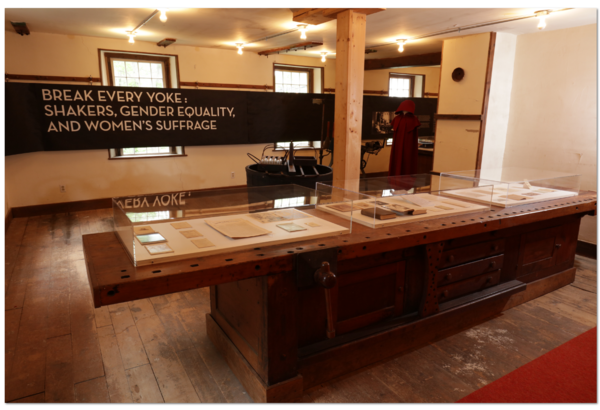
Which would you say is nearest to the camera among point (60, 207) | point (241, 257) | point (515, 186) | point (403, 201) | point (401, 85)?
point (241, 257)

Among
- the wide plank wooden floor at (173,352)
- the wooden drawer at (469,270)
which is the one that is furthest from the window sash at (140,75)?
the wooden drawer at (469,270)

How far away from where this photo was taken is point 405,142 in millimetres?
4926

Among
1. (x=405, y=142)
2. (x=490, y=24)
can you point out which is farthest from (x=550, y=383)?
(x=490, y=24)

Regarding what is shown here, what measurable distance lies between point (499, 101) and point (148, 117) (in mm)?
4753

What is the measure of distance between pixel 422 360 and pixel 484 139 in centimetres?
368

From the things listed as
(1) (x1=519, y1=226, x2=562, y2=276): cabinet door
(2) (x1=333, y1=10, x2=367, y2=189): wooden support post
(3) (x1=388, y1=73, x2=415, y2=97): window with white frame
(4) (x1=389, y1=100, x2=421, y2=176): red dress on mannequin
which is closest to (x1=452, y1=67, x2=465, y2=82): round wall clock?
(4) (x1=389, y1=100, x2=421, y2=176): red dress on mannequin

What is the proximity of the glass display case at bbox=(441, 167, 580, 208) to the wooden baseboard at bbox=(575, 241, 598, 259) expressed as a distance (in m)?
1.42

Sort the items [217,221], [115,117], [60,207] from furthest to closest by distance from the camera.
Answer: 1. [60,207]
2. [115,117]
3. [217,221]

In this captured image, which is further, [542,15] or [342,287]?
[542,15]

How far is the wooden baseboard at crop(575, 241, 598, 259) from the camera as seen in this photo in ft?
14.1

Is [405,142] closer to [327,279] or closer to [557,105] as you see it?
[557,105]

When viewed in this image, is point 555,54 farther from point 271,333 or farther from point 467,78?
point 271,333

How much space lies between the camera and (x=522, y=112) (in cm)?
502

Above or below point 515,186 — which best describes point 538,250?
below
